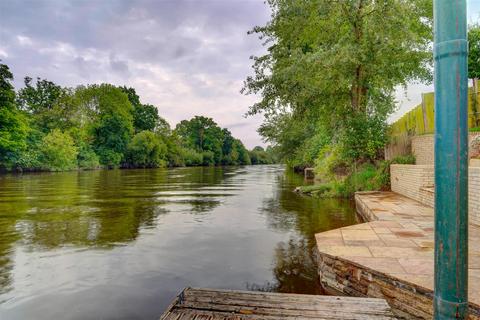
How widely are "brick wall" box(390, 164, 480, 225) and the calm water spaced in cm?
168

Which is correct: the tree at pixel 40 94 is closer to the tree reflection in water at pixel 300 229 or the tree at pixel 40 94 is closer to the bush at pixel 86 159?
the bush at pixel 86 159

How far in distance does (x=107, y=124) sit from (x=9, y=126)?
18385mm

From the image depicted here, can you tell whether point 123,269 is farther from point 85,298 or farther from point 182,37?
point 182,37

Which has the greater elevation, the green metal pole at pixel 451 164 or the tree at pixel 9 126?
the tree at pixel 9 126

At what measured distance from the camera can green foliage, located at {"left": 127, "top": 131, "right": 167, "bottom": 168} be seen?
51.5 m

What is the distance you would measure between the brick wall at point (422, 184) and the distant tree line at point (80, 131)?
868 inches

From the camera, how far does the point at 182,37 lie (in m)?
11.6

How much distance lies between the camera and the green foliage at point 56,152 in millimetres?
37094

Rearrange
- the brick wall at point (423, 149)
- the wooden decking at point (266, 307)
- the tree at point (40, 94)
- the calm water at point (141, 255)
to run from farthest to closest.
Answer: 1. the tree at point (40, 94)
2. the brick wall at point (423, 149)
3. the calm water at point (141, 255)
4. the wooden decking at point (266, 307)

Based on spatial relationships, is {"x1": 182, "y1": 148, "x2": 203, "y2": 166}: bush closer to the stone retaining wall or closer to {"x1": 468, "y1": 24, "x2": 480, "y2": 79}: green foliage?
{"x1": 468, "y1": 24, "x2": 480, "y2": 79}: green foliage

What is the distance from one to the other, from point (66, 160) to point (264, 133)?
26.0m

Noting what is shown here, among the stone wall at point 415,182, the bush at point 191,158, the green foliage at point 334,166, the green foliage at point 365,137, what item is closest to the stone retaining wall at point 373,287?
the stone wall at point 415,182

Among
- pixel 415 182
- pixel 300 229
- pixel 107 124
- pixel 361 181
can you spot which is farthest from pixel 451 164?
pixel 107 124

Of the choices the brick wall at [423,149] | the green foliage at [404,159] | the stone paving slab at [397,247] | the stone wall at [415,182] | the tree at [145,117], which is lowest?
the stone paving slab at [397,247]
